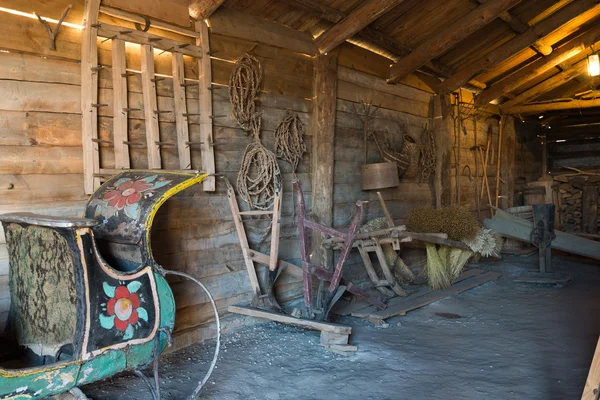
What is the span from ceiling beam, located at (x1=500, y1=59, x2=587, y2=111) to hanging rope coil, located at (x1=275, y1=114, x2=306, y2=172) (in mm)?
5919

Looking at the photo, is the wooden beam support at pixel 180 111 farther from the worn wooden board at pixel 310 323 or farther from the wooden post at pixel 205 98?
the worn wooden board at pixel 310 323

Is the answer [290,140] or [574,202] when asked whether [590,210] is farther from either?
[290,140]

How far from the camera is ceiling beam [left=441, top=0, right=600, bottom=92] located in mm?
6043

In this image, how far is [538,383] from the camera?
10.4ft

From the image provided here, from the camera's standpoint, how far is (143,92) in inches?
138

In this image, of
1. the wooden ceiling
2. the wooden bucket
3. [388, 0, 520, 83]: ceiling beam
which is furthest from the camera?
the wooden bucket

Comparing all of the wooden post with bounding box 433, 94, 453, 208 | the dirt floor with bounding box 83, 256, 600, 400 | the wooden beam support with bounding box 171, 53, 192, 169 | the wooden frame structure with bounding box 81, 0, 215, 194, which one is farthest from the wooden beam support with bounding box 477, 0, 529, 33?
the wooden beam support with bounding box 171, 53, 192, 169

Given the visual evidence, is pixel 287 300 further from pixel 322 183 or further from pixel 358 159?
pixel 358 159

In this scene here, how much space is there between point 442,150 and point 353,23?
9.98 feet

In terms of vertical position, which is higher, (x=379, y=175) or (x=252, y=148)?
(x=252, y=148)

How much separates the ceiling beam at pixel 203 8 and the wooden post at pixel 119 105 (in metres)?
0.70

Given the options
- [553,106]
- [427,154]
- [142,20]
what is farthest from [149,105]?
[553,106]

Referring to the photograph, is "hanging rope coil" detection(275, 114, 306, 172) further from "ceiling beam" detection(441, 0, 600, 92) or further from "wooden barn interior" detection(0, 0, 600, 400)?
"ceiling beam" detection(441, 0, 600, 92)

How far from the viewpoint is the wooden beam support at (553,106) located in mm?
8688
